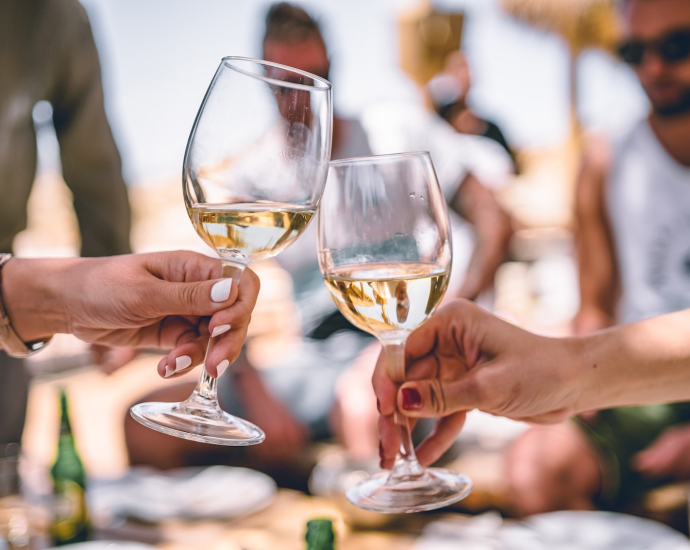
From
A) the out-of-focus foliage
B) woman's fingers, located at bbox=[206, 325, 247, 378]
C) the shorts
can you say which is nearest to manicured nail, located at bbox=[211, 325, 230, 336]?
woman's fingers, located at bbox=[206, 325, 247, 378]

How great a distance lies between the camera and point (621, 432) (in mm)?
1908

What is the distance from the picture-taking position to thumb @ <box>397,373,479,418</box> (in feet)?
2.56

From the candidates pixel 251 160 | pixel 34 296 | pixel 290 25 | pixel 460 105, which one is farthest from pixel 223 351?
pixel 460 105

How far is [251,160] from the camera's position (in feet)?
2.07

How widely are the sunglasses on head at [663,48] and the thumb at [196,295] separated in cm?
206

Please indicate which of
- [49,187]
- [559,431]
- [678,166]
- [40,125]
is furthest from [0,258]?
[49,187]

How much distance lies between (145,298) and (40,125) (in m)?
1.23

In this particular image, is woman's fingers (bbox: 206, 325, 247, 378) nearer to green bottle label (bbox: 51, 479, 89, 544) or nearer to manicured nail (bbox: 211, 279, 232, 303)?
manicured nail (bbox: 211, 279, 232, 303)

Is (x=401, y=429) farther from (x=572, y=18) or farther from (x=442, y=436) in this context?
(x=572, y=18)

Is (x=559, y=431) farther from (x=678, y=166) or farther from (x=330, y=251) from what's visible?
(x=330, y=251)

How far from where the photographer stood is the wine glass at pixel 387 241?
0.72 m

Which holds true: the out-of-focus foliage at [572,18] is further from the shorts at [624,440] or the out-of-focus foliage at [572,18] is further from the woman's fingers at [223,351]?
the woman's fingers at [223,351]

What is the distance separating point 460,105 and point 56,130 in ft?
9.33

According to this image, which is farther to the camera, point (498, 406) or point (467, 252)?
point (467, 252)
